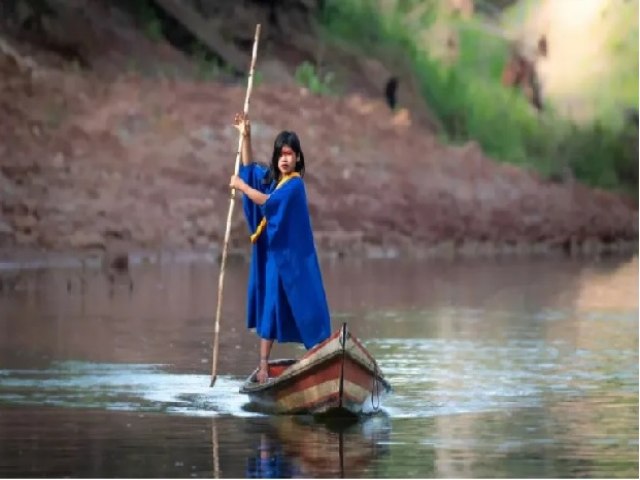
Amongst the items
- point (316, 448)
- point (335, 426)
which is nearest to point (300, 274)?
point (335, 426)

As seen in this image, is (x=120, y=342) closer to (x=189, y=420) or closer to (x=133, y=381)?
(x=133, y=381)

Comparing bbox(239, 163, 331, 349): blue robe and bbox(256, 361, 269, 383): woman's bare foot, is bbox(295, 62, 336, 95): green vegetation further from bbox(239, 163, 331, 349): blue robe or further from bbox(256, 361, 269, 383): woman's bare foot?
bbox(256, 361, 269, 383): woman's bare foot

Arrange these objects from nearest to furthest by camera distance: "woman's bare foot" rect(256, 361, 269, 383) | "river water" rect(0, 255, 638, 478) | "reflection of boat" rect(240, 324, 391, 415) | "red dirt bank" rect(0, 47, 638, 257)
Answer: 1. "river water" rect(0, 255, 638, 478)
2. "reflection of boat" rect(240, 324, 391, 415)
3. "woman's bare foot" rect(256, 361, 269, 383)
4. "red dirt bank" rect(0, 47, 638, 257)

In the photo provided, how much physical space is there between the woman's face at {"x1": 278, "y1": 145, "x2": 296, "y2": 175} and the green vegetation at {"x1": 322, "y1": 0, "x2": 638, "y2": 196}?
34.6 meters

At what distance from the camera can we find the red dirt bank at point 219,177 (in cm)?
3816

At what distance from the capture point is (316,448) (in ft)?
46.0

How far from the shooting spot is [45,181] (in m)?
38.2

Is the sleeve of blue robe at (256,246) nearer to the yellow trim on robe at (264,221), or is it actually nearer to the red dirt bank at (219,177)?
the yellow trim on robe at (264,221)

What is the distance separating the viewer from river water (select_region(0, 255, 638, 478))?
530 inches

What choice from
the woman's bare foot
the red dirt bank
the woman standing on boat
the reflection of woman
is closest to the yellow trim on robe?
the woman standing on boat

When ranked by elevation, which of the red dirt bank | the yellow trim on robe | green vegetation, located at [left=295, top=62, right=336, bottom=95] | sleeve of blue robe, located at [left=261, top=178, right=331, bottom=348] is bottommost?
sleeve of blue robe, located at [left=261, top=178, right=331, bottom=348]

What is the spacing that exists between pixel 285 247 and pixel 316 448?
2.64 meters

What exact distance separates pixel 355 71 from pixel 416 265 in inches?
445

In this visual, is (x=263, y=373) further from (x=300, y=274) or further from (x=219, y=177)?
(x=219, y=177)
